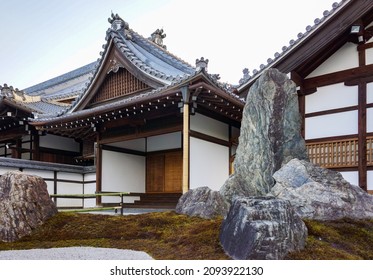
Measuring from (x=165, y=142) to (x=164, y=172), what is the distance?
1114 millimetres

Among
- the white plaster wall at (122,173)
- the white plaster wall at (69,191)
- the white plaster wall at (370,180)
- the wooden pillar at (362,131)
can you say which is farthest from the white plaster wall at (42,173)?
the white plaster wall at (370,180)

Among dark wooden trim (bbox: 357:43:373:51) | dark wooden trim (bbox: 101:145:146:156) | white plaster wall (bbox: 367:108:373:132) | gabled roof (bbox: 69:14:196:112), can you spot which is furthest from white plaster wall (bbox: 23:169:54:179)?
dark wooden trim (bbox: 357:43:373:51)

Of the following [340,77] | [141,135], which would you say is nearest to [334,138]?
[340,77]

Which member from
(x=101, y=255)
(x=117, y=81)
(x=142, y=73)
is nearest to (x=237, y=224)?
(x=101, y=255)

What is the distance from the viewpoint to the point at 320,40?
983cm

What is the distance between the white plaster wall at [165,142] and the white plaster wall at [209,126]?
5.24 ft

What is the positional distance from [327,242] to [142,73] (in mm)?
9149

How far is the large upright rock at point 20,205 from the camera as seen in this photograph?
6.81m

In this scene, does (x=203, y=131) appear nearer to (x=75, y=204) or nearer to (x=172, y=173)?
(x=172, y=173)

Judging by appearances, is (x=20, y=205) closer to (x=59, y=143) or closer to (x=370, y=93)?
(x=370, y=93)

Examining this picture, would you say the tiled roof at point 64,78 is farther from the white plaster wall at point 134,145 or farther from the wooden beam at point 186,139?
the wooden beam at point 186,139

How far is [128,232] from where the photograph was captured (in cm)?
682

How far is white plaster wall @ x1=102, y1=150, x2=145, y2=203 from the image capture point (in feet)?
45.2

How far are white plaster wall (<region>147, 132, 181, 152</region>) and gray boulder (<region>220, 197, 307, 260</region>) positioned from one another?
8.84 metres
